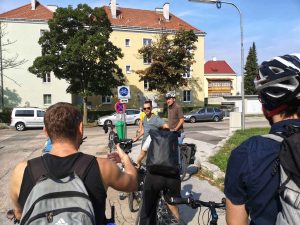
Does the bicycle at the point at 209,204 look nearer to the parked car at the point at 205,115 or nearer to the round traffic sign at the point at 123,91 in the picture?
the round traffic sign at the point at 123,91

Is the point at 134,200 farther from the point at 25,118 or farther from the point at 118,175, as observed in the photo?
the point at 25,118

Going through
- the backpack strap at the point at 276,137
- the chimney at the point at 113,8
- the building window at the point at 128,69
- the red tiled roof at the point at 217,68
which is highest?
the chimney at the point at 113,8

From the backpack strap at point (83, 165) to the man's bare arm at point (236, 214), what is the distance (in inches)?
32.0

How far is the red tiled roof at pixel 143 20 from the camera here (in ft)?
165

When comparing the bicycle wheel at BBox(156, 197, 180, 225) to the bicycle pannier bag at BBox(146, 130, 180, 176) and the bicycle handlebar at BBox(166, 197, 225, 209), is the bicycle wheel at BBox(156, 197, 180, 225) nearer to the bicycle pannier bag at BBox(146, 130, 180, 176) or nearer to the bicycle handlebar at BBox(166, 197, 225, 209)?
the bicycle pannier bag at BBox(146, 130, 180, 176)

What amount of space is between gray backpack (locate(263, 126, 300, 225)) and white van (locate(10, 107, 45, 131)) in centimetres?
2897

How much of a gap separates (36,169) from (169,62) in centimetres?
3948

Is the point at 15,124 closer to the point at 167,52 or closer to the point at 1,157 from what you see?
the point at 1,157

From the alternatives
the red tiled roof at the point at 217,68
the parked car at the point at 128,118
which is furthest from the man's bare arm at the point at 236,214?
the red tiled roof at the point at 217,68

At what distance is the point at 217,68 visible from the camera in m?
79.8

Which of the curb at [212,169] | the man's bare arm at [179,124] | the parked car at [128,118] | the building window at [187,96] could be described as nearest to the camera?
the man's bare arm at [179,124]

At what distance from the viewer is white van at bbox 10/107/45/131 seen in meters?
29.2

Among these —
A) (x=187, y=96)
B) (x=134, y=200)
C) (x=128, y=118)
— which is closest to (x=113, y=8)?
(x=187, y=96)

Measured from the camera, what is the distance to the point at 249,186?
1805mm
